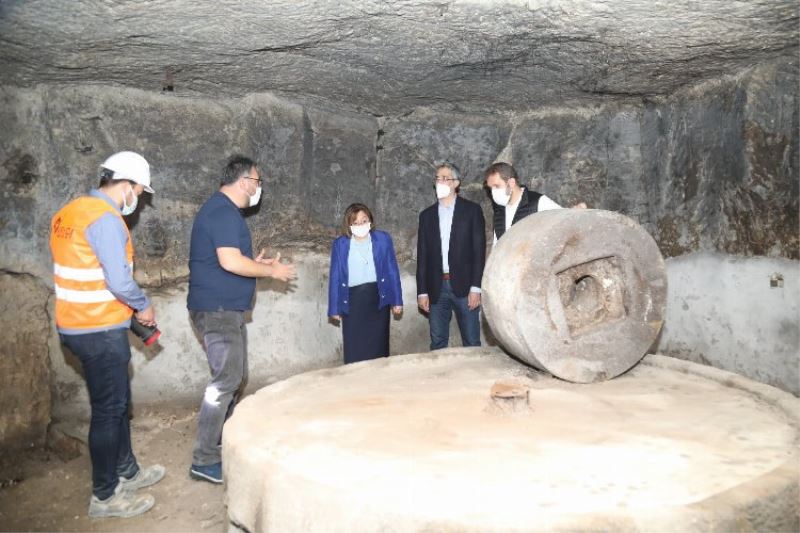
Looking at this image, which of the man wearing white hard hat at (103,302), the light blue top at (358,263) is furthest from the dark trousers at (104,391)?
the light blue top at (358,263)

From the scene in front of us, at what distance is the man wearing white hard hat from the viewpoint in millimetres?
3018

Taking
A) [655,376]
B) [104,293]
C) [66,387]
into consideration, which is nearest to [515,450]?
[655,376]

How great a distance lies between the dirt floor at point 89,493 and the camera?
126 inches

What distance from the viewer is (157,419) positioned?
14.9 ft

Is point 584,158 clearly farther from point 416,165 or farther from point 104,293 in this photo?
point 104,293

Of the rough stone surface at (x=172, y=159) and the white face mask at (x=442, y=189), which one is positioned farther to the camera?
the white face mask at (x=442, y=189)

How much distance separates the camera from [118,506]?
3.20 metres

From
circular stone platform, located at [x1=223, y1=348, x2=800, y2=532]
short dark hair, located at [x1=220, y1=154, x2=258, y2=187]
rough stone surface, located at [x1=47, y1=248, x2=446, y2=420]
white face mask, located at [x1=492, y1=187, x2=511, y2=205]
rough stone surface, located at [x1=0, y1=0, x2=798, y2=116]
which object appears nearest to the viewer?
circular stone platform, located at [x1=223, y1=348, x2=800, y2=532]

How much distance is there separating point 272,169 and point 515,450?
10.7ft

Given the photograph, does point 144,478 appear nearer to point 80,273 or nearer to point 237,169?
point 80,273

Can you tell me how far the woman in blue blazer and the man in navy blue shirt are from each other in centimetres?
102

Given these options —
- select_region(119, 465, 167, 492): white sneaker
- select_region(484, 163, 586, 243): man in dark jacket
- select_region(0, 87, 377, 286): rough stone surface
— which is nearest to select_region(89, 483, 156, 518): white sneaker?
select_region(119, 465, 167, 492): white sneaker

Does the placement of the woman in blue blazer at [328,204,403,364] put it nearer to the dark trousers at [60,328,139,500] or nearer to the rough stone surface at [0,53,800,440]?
the rough stone surface at [0,53,800,440]

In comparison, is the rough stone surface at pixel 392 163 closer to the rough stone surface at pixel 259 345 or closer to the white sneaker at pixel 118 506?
the rough stone surface at pixel 259 345
